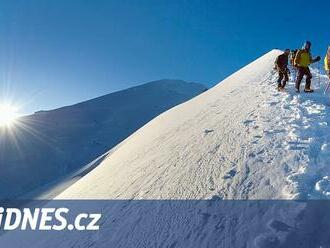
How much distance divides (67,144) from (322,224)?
278ft

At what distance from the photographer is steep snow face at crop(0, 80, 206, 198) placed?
73.4 meters

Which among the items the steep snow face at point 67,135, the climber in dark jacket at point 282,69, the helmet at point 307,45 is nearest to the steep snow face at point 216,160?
the climber in dark jacket at point 282,69

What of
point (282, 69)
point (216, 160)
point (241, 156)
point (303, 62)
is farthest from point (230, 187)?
point (282, 69)

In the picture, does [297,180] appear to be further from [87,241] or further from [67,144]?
[67,144]

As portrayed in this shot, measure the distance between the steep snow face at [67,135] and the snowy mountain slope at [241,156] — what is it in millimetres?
56989

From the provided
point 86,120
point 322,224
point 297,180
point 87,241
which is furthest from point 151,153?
point 86,120

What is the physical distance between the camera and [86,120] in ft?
346

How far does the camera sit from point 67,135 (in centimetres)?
9344

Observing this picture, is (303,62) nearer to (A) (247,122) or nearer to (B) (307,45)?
(B) (307,45)

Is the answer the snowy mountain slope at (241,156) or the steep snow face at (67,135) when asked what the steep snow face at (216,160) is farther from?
the steep snow face at (67,135)

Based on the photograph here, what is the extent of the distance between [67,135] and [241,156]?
8724 centimetres

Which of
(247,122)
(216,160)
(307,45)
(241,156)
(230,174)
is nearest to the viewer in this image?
(230,174)

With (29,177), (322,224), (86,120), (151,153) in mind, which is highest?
(86,120)

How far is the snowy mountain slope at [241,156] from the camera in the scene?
26.2 feet
